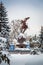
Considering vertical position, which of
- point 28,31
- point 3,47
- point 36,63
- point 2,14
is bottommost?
point 36,63

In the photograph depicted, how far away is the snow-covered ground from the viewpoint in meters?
2.93

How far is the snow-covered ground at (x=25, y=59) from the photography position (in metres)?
2.93

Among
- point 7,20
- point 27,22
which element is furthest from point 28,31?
point 7,20

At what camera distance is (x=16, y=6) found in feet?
9.86

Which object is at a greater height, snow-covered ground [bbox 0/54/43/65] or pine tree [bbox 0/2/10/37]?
pine tree [bbox 0/2/10/37]

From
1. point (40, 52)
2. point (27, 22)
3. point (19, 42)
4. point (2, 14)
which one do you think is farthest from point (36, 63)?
point (2, 14)

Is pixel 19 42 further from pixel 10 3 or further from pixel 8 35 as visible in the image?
pixel 10 3

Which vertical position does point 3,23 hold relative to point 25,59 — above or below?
above

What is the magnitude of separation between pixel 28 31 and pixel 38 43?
22 cm

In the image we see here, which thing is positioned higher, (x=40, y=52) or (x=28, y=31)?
(x=28, y=31)

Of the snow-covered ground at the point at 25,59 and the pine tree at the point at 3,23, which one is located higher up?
the pine tree at the point at 3,23

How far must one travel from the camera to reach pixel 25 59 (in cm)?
296

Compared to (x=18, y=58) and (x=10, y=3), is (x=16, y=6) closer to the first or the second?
(x=10, y=3)

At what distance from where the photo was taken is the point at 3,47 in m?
2.92
